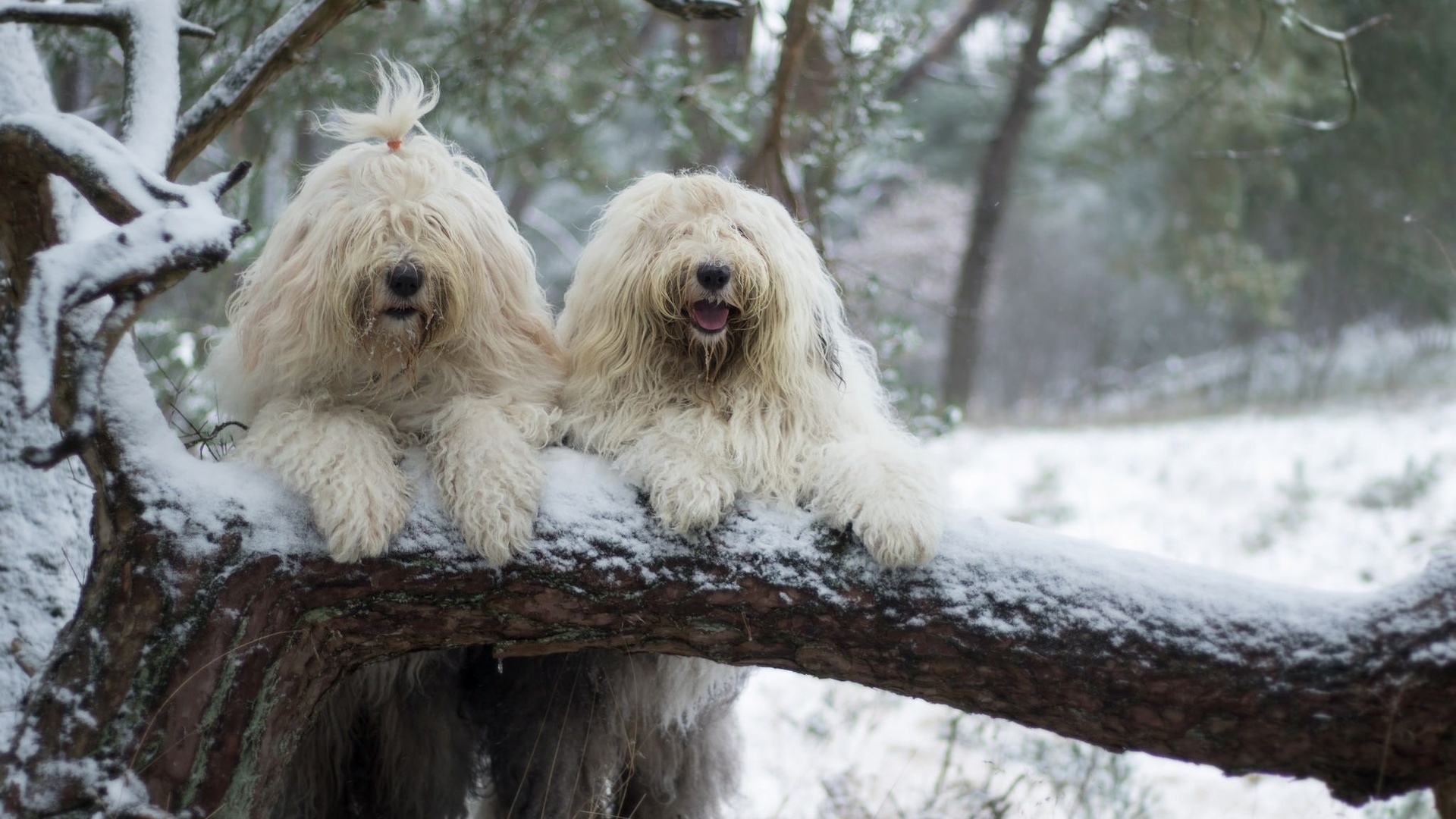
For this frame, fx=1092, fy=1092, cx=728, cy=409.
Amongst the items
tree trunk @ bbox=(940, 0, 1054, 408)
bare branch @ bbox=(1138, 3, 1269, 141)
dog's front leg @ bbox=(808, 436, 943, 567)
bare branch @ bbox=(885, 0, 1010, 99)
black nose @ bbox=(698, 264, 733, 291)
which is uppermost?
bare branch @ bbox=(885, 0, 1010, 99)

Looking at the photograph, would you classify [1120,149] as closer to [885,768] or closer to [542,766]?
[885,768]

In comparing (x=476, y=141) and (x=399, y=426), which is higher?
(x=476, y=141)

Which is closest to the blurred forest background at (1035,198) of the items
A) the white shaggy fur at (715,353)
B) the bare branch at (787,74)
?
the bare branch at (787,74)

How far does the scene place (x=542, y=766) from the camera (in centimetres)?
309

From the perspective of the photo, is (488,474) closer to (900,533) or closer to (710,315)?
(710,315)

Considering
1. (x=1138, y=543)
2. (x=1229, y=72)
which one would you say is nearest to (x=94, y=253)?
(x=1229, y=72)

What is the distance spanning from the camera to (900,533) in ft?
8.13

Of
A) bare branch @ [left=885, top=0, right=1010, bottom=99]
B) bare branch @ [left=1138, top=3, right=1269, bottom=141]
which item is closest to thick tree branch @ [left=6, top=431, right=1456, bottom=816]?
bare branch @ [left=1138, top=3, right=1269, bottom=141]

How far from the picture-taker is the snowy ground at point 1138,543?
4551mm

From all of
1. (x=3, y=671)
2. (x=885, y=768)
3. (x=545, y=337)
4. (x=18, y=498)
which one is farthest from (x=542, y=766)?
(x=885, y=768)

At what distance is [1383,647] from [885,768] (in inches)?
126

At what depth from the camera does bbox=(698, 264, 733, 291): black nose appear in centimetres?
300

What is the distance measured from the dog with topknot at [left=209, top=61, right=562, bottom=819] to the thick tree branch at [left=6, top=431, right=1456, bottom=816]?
134 millimetres

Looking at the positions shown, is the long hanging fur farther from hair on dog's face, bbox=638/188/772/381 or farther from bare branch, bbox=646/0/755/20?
bare branch, bbox=646/0/755/20
